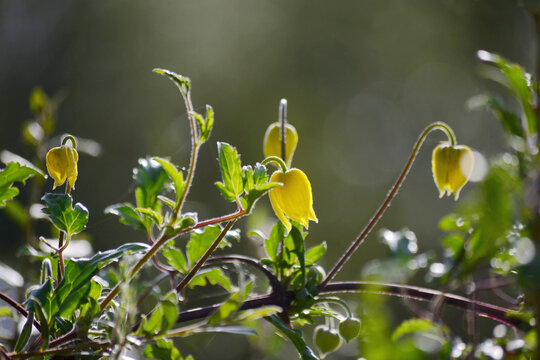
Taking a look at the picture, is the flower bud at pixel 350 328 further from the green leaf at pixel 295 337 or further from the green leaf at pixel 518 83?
the green leaf at pixel 518 83

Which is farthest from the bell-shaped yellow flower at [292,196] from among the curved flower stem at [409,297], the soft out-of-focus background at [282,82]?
the soft out-of-focus background at [282,82]

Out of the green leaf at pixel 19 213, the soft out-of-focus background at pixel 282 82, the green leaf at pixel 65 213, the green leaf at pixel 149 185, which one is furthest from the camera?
the soft out-of-focus background at pixel 282 82

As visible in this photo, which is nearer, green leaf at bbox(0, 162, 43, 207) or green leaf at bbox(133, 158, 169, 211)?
green leaf at bbox(0, 162, 43, 207)

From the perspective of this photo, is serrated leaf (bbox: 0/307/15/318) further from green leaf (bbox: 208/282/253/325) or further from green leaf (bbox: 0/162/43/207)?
green leaf (bbox: 208/282/253/325)

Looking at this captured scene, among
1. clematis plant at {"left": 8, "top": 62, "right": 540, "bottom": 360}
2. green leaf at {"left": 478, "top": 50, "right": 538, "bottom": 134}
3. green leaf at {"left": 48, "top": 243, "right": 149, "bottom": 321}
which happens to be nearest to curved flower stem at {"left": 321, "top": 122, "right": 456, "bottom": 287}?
clematis plant at {"left": 8, "top": 62, "right": 540, "bottom": 360}

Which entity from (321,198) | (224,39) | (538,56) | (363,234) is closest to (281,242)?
(363,234)

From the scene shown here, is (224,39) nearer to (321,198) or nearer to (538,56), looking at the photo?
(321,198)

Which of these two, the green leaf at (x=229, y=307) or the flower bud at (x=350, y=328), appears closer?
the green leaf at (x=229, y=307)
